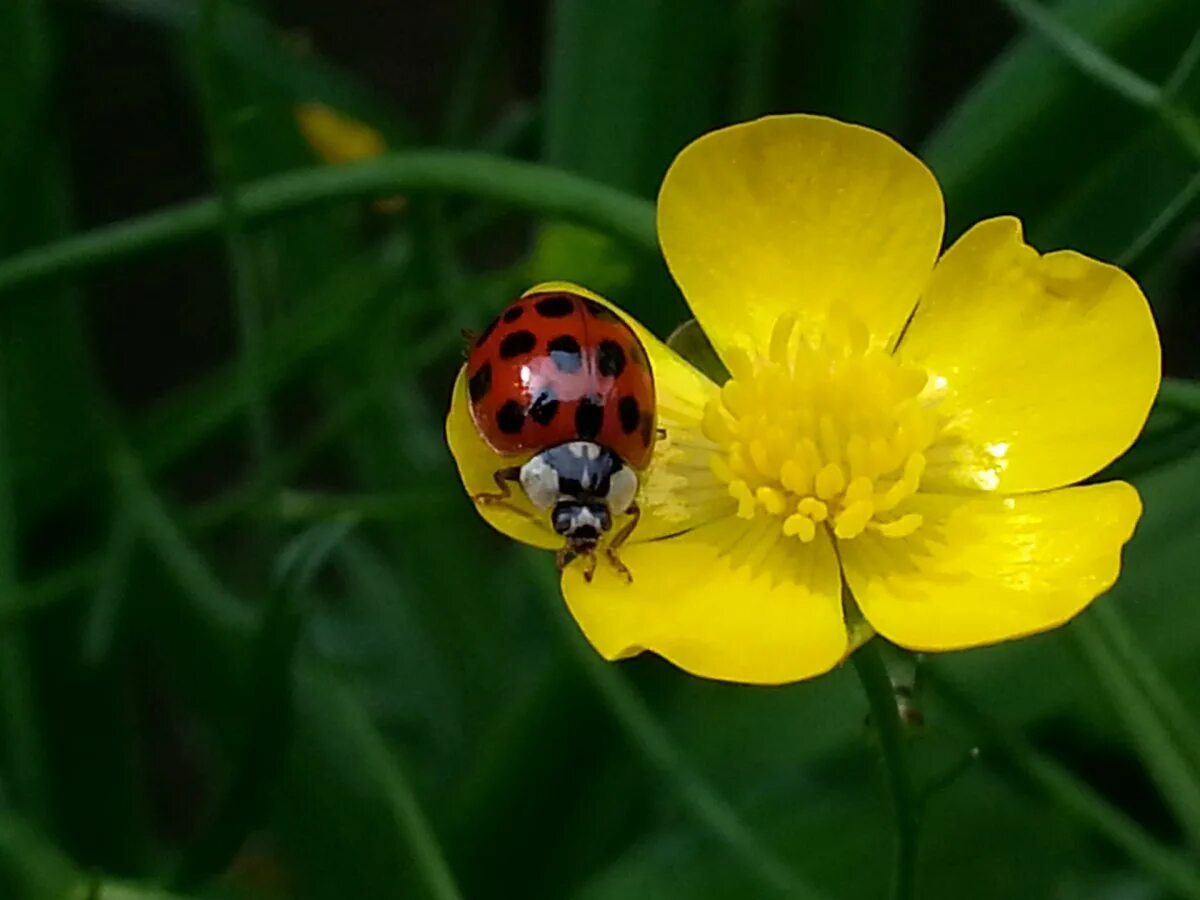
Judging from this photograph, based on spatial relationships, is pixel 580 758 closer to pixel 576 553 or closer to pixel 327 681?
pixel 327 681

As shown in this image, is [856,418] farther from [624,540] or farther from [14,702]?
[14,702]

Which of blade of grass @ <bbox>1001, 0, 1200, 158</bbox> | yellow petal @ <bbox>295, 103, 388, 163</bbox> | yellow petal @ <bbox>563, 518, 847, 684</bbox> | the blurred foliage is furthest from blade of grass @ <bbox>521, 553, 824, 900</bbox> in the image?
yellow petal @ <bbox>295, 103, 388, 163</bbox>

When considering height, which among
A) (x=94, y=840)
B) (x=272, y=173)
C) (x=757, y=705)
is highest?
(x=272, y=173)

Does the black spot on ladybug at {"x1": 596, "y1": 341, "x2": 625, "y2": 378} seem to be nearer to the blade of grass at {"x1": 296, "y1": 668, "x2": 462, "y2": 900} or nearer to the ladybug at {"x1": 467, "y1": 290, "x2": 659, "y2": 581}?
the ladybug at {"x1": 467, "y1": 290, "x2": 659, "y2": 581}

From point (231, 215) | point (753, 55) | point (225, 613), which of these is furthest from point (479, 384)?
point (753, 55)

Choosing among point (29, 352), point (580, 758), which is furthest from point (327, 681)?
point (29, 352)
